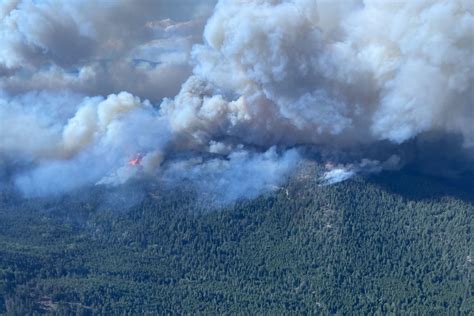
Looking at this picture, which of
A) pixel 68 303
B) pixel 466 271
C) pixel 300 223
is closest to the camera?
pixel 68 303

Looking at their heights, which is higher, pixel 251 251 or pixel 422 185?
pixel 422 185

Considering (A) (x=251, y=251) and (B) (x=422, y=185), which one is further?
(B) (x=422, y=185)

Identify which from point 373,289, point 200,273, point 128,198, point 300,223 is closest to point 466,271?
point 373,289

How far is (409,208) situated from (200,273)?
616 inches

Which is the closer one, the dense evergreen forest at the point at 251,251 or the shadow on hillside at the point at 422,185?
the dense evergreen forest at the point at 251,251

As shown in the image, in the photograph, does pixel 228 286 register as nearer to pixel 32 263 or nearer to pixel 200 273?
pixel 200 273

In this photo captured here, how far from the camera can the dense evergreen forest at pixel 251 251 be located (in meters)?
73.2

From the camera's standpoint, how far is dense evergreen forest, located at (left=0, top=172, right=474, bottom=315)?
73.2 meters

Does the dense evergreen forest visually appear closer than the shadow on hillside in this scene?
Yes

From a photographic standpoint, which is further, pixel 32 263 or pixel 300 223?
pixel 300 223

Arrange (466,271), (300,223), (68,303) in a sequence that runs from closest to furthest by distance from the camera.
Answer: (68,303) → (466,271) → (300,223)

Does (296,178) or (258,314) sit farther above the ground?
(296,178)

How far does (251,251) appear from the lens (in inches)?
3127

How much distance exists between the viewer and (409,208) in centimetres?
8238
